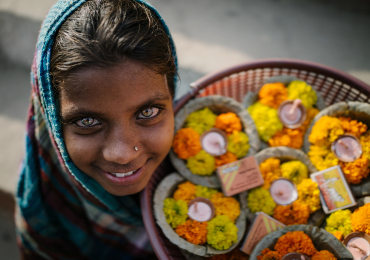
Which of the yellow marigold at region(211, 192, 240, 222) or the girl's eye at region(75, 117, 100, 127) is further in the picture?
the yellow marigold at region(211, 192, 240, 222)

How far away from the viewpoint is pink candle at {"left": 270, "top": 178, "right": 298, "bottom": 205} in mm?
1093

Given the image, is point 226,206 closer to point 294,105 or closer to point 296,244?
point 296,244

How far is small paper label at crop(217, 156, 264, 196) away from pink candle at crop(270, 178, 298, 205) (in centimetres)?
6

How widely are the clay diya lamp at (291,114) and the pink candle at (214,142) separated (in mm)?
264

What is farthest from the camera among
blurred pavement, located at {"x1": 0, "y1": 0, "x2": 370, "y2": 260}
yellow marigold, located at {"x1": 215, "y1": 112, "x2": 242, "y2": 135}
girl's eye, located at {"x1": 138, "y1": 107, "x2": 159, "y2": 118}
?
blurred pavement, located at {"x1": 0, "y1": 0, "x2": 370, "y2": 260}

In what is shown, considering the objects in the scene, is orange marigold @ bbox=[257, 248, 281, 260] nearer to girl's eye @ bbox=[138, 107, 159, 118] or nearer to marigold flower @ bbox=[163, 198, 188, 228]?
marigold flower @ bbox=[163, 198, 188, 228]

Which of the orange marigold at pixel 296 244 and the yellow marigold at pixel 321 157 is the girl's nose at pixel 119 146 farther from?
the yellow marigold at pixel 321 157

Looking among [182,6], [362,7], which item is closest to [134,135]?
[182,6]

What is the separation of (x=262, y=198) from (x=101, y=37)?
808 millimetres

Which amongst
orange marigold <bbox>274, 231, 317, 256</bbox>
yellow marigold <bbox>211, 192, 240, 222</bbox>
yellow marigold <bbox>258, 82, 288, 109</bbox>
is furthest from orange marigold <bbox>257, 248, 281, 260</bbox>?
yellow marigold <bbox>258, 82, 288, 109</bbox>

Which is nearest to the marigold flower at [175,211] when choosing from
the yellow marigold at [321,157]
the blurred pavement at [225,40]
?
the yellow marigold at [321,157]

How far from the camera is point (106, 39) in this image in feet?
2.42

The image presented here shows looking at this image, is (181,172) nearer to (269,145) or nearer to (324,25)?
(269,145)

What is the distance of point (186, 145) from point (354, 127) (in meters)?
0.65
